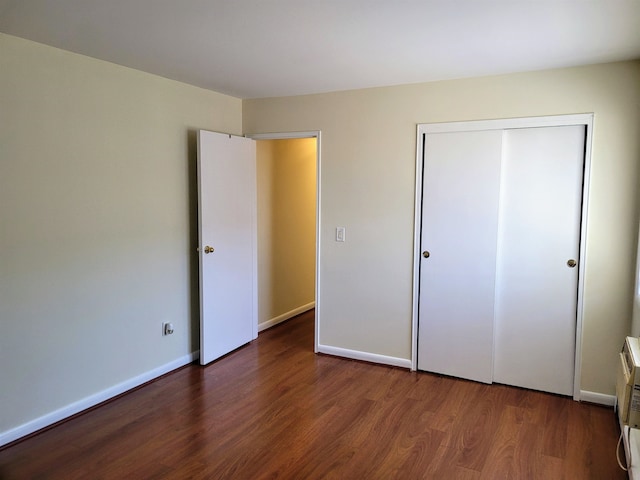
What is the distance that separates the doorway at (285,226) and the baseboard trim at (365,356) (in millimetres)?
609

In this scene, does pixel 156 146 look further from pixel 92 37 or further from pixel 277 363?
pixel 277 363

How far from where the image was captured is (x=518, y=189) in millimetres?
3242

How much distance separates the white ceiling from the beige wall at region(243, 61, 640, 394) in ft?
0.64

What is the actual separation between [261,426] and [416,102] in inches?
100

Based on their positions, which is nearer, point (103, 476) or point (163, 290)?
point (103, 476)

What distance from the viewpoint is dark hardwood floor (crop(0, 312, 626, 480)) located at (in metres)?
2.39

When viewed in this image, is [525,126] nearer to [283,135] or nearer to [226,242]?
[283,135]

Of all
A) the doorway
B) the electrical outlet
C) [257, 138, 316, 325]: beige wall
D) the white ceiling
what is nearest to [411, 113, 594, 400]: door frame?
the white ceiling

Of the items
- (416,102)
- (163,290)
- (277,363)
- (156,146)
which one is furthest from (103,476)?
(416,102)

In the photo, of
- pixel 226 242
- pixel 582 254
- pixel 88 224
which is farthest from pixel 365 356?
pixel 88 224

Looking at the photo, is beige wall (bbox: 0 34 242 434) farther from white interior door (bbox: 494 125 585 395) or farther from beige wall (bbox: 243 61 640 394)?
white interior door (bbox: 494 125 585 395)

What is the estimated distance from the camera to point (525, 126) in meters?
3.16

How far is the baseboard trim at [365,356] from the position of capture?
375cm

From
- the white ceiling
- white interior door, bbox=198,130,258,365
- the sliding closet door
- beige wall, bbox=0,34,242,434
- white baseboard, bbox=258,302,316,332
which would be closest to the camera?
the white ceiling
